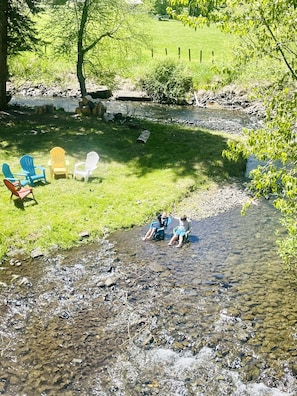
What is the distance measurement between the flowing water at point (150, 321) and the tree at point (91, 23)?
15756mm

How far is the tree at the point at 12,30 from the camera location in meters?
24.3

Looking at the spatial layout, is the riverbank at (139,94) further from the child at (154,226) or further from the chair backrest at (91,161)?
the child at (154,226)

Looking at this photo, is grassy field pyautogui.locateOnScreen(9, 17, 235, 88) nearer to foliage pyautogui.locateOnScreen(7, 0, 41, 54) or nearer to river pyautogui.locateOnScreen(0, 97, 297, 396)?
foliage pyautogui.locateOnScreen(7, 0, 41, 54)

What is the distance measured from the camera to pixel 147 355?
377 inches

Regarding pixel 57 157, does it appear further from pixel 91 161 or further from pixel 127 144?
pixel 127 144

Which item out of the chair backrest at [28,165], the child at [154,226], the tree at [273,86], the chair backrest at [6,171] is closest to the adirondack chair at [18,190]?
the chair backrest at [6,171]

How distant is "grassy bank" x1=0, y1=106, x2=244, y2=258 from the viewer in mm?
14641

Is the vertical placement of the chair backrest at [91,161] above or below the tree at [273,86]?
below

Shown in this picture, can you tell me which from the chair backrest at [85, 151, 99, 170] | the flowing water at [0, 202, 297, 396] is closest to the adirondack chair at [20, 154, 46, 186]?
the chair backrest at [85, 151, 99, 170]

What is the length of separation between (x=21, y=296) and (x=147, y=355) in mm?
3891

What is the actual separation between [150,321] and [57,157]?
9381 mm

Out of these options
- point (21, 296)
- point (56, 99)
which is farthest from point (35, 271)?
point (56, 99)

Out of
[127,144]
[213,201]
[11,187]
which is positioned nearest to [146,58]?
[127,144]

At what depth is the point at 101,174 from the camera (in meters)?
18.6
